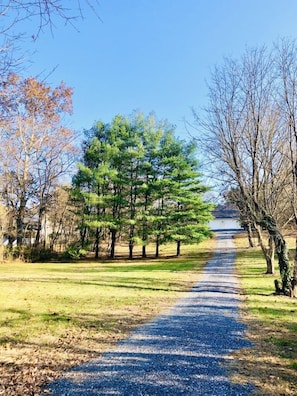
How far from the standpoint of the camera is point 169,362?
15.1 ft

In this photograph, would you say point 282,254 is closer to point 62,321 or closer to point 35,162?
point 62,321

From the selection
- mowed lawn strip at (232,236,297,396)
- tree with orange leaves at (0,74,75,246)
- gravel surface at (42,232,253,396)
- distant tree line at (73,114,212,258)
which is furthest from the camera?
distant tree line at (73,114,212,258)

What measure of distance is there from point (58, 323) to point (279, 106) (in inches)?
393

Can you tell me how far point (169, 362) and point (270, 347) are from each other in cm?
200

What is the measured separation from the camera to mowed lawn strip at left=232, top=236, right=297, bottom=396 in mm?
4023

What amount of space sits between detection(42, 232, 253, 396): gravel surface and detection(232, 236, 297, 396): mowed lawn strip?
0.76 feet

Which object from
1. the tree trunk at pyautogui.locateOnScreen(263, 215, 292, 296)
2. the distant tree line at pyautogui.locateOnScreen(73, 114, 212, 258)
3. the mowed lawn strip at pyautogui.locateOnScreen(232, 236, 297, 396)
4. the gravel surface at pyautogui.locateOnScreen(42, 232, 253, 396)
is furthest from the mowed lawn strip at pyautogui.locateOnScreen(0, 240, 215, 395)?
the distant tree line at pyautogui.locateOnScreen(73, 114, 212, 258)

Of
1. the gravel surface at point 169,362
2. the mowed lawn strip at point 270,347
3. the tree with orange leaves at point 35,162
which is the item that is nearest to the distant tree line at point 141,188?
the tree with orange leaves at point 35,162

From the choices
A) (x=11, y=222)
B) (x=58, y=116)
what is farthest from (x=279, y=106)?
(x=11, y=222)

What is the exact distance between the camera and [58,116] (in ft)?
86.6

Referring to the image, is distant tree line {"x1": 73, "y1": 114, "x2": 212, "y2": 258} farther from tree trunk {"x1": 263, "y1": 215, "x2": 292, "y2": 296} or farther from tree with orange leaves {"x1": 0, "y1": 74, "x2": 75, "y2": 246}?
tree trunk {"x1": 263, "y1": 215, "x2": 292, "y2": 296}

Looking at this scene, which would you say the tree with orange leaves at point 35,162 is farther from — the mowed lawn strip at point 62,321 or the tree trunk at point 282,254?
the tree trunk at point 282,254

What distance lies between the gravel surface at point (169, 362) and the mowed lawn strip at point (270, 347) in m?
0.23

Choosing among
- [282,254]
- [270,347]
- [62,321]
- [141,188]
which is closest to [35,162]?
[141,188]
